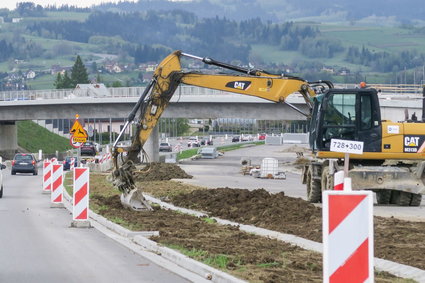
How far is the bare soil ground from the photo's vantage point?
1519cm

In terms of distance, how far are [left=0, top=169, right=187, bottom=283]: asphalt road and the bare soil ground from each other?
2.98 feet

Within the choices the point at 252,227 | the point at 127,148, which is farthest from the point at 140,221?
the point at 127,148

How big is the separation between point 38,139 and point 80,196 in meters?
100

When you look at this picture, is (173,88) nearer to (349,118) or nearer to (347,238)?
(349,118)

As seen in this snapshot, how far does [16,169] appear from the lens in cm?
6506

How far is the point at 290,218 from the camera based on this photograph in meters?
24.1

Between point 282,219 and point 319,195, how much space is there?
8380mm

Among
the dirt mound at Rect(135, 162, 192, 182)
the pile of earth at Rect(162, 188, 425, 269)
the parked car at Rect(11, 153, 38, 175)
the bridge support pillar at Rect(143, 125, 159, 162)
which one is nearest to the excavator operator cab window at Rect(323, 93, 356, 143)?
the pile of earth at Rect(162, 188, 425, 269)

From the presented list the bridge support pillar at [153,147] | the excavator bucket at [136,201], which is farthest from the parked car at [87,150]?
the excavator bucket at [136,201]

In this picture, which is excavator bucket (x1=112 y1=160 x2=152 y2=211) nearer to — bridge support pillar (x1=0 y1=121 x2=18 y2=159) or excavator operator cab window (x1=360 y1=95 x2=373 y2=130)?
excavator operator cab window (x1=360 y1=95 x2=373 y2=130)

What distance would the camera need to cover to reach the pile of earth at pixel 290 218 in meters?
17.3

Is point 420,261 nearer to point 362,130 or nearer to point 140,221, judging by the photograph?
point 140,221

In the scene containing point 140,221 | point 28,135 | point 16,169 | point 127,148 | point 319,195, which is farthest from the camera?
point 28,135

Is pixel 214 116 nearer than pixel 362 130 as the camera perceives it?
No
